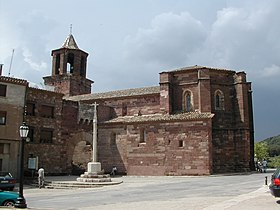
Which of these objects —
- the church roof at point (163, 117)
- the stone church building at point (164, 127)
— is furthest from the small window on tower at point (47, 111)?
the church roof at point (163, 117)

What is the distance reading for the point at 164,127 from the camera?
32.4 m

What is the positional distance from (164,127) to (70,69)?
769 inches

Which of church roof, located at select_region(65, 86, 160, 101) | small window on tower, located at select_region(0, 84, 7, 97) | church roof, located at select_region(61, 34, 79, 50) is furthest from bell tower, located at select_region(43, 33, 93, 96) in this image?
small window on tower, located at select_region(0, 84, 7, 97)

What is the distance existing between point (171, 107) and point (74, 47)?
17.9m

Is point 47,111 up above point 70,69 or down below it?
below

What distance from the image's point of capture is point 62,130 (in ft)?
113

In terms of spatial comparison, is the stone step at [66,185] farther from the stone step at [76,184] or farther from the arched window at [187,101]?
the arched window at [187,101]

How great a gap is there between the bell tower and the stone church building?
31.6ft

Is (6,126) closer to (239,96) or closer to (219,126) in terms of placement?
(219,126)

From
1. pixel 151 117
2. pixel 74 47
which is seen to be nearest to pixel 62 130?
pixel 151 117

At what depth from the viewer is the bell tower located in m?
44.3

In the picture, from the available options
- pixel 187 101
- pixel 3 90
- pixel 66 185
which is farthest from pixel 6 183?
pixel 187 101

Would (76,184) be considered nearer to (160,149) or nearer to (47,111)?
(160,149)

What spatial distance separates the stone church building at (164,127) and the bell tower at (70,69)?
31.6ft
